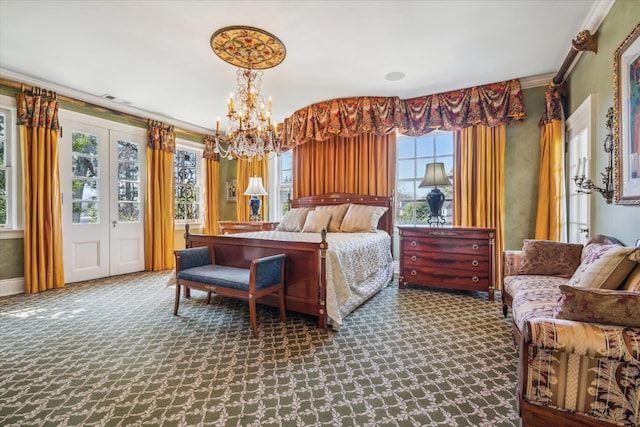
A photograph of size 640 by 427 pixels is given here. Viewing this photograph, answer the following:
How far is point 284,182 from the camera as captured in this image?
586 cm

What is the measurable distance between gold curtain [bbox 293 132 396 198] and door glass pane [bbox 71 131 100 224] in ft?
9.94

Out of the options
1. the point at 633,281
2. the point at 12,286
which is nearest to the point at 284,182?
the point at 12,286

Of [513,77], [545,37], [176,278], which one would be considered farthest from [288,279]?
[513,77]

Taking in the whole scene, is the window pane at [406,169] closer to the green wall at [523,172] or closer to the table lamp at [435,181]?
the table lamp at [435,181]

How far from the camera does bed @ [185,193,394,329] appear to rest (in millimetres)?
Answer: 2578

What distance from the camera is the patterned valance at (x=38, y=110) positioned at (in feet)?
12.0

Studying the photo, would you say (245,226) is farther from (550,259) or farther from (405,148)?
(550,259)

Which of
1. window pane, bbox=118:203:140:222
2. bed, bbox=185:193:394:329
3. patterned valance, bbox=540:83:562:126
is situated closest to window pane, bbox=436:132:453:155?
patterned valance, bbox=540:83:562:126

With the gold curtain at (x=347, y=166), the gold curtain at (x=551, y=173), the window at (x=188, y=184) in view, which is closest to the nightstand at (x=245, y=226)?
the gold curtain at (x=347, y=166)

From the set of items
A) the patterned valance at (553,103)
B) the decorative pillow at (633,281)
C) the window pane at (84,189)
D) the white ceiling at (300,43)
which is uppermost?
the white ceiling at (300,43)

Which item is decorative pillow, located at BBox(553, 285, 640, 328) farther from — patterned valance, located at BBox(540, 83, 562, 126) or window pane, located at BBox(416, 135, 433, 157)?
window pane, located at BBox(416, 135, 433, 157)

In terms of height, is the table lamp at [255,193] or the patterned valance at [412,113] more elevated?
the patterned valance at [412,113]

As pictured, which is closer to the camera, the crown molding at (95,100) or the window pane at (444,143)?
the crown molding at (95,100)

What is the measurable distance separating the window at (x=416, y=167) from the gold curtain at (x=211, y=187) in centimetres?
372
